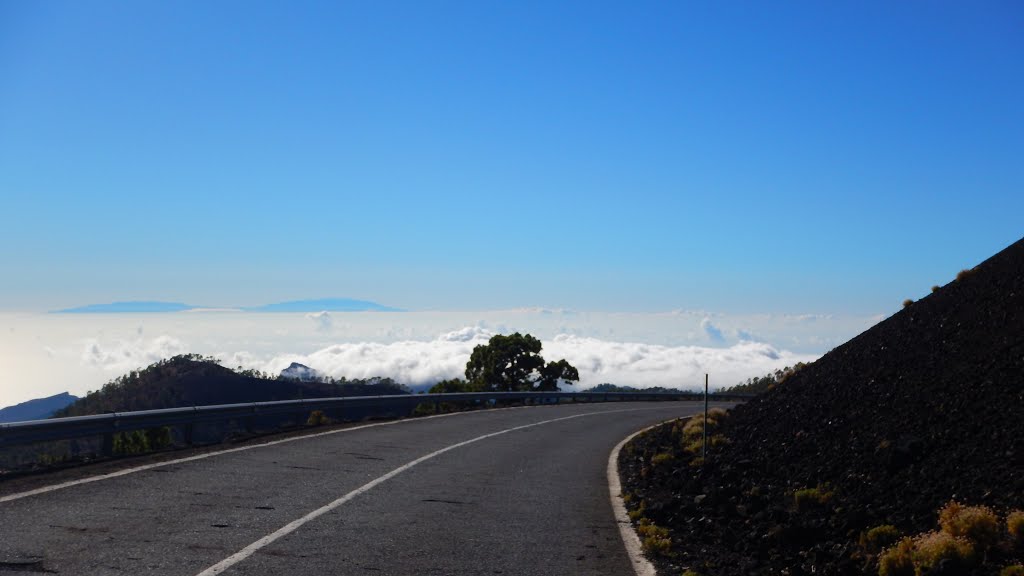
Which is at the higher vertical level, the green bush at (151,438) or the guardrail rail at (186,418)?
the guardrail rail at (186,418)

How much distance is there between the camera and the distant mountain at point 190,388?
74.4 meters

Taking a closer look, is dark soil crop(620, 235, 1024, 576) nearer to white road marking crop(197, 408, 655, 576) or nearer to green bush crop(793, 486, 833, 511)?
green bush crop(793, 486, 833, 511)

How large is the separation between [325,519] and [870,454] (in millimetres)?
6774

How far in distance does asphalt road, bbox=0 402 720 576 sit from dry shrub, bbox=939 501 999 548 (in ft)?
8.98

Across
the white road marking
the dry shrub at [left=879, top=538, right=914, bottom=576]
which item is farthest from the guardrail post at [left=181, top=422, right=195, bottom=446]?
the dry shrub at [left=879, top=538, right=914, bottom=576]

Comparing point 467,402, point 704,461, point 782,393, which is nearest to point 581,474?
point 704,461

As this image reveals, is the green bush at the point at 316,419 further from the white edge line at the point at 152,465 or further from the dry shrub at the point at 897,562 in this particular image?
the dry shrub at the point at 897,562

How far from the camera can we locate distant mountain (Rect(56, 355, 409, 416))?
74.4 metres

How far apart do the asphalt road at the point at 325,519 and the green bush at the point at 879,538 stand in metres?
2.20

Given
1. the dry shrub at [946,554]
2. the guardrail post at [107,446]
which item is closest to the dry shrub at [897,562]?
the dry shrub at [946,554]

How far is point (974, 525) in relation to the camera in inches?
270

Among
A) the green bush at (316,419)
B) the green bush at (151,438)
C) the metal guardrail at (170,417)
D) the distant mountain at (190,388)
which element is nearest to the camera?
the metal guardrail at (170,417)

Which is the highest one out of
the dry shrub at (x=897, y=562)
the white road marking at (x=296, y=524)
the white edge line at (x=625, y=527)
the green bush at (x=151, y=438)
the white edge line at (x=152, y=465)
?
the green bush at (x=151, y=438)

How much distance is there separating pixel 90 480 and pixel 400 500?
13.1 ft
